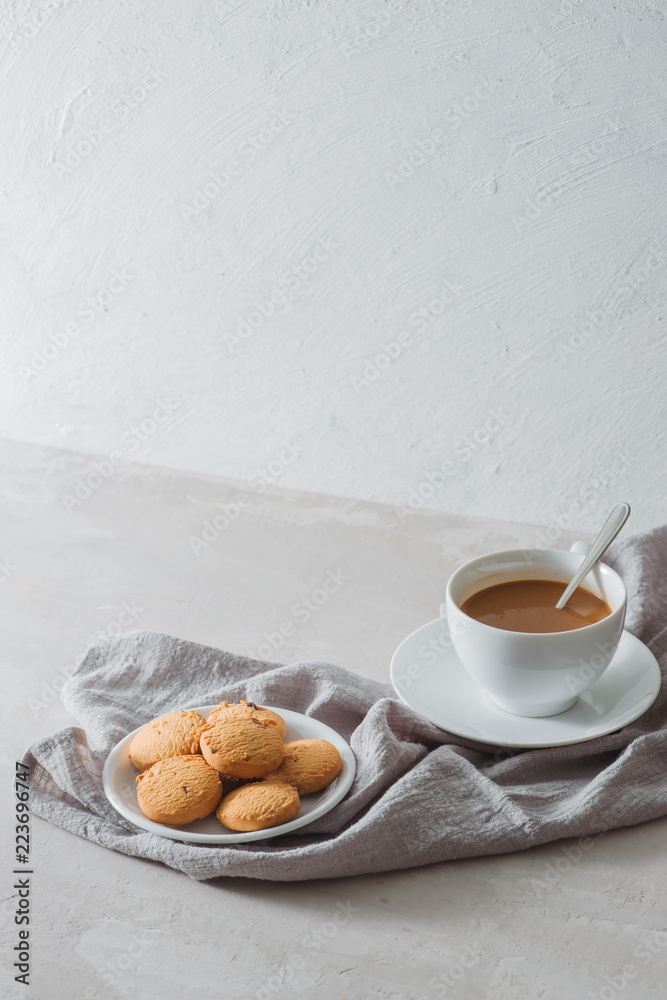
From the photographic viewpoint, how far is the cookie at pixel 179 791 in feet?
1.94

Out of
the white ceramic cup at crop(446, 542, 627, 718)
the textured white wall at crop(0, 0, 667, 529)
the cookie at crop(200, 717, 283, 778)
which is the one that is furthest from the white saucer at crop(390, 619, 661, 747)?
the textured white wall at crop(0, 0, 667, 529)

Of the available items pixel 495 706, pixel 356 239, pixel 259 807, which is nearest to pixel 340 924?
pixel 259 807

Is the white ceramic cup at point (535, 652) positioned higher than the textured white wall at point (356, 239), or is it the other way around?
the textured white wall at point (356, 239)

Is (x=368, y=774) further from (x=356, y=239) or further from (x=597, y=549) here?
(x=356, y=239)

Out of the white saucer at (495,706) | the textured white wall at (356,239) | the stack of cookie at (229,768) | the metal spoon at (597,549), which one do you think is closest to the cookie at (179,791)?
the stack of cookie at (229,768)

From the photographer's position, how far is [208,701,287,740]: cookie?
64cm

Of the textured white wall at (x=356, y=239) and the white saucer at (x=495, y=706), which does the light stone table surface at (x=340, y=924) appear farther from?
the textured white wall at (x=356, y=239)

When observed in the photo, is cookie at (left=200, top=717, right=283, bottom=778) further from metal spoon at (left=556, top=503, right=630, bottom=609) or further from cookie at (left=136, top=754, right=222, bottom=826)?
metal spoon at (left=556, top=503, right=630, bottom=609)

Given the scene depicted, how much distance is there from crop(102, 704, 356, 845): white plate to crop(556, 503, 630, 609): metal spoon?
0.66 feet

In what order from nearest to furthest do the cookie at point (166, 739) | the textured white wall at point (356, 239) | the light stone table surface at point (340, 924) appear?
the light stone table surface at point (340, 924) → the cookie at point (166, 739) → the textured white wall at point (356, 239)

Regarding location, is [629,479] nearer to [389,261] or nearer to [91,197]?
[389,261]

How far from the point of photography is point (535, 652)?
64 cm

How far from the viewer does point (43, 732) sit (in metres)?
0.76

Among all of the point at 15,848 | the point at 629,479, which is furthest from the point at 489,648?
the point at 629,479
